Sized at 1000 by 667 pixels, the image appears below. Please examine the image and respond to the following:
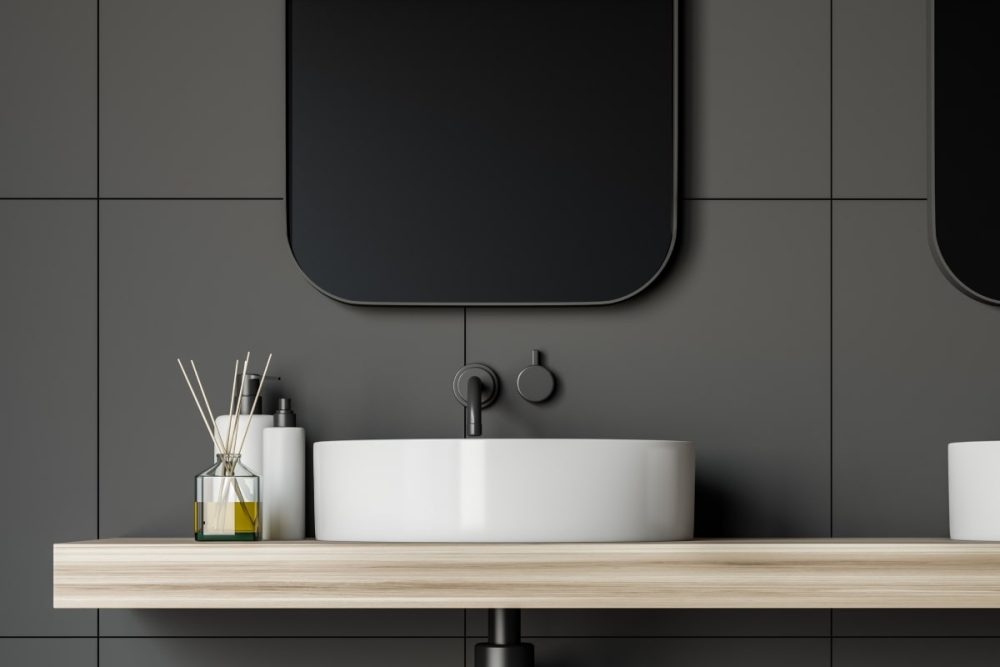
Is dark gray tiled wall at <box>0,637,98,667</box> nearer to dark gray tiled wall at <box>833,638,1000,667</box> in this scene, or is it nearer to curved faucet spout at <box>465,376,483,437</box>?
curved faucet spout at <box>465,376,483,437</box>

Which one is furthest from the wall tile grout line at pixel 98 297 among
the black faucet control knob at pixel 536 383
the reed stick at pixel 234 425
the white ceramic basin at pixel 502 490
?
A: the black faucet control knob at pixel 536 383

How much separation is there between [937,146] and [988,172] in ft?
0.29

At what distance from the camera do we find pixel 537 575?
145cm

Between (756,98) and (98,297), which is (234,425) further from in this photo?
(756,98)

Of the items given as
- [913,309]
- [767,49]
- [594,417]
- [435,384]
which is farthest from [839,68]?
[435,384]

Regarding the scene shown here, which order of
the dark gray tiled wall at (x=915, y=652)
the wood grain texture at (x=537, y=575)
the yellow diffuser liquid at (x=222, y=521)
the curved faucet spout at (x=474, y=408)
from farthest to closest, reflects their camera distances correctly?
the dark gray tiled wall at (x=915, y=652)
the curved faucet spout at (x=474, y=408)
the yellow diffuser liquid at (x=222, y=521)
the wood grain texture at (x=537, y=575)

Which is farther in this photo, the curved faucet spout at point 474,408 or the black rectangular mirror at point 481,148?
the black rectangular mirror at point 481,148

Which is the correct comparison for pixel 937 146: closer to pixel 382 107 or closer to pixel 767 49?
pixel 767 49

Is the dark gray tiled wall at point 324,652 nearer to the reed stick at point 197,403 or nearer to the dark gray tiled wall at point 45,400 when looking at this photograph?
the dark gray tiled wall at point 45,400

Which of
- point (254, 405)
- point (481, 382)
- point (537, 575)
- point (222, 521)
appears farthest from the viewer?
point (481, 382)

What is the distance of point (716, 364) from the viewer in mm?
1849

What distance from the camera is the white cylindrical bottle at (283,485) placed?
1677 millimetres

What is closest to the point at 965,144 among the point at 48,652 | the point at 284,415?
the point at 284,415

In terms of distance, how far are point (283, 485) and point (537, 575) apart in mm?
434
